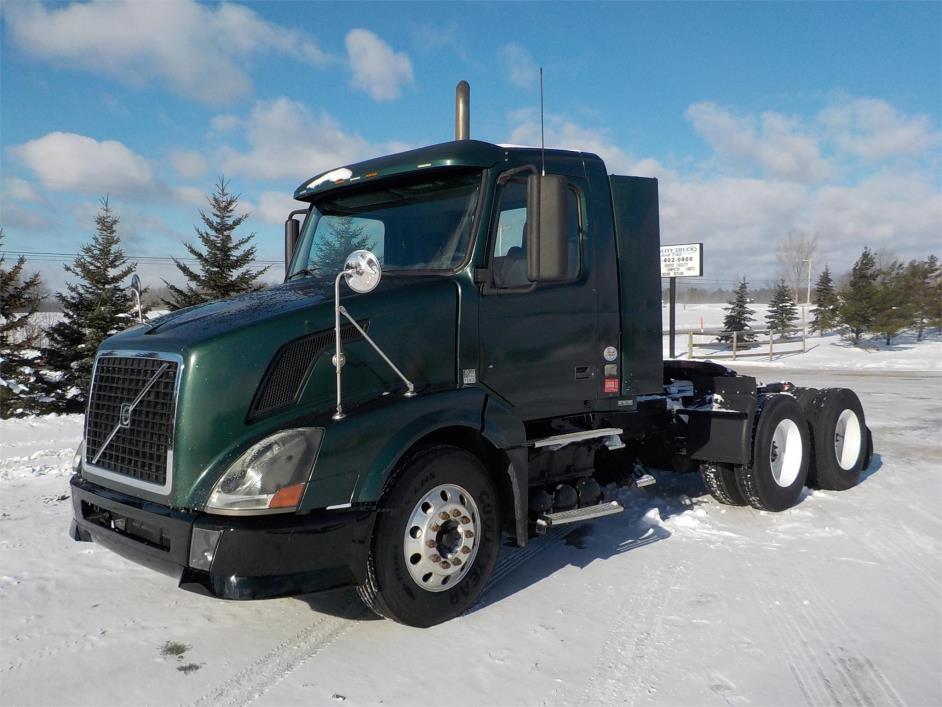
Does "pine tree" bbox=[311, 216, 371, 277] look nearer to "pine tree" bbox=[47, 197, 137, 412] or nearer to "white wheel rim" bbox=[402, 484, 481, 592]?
"white wheel rim" bbox=[402, 484, 481, 592]

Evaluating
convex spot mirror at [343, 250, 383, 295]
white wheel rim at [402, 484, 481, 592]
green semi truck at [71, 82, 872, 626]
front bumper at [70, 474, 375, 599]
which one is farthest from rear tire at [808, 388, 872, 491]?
convex spot mirror at [343, 250, 383, 295]

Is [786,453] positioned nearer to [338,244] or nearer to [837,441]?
[837,441]

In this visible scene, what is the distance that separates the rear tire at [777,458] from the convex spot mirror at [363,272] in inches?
160

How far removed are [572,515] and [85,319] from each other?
14.5m

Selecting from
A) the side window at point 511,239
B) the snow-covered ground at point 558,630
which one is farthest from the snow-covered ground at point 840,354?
the side window at point 511,239

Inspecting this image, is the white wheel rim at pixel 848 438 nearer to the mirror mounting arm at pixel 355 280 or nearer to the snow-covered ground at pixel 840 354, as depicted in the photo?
the mirror mounting arm at pixel 355 280

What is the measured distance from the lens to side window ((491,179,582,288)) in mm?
4320

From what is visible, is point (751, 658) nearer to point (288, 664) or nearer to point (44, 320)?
point (288, 664)

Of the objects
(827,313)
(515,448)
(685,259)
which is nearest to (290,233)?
(515,448)

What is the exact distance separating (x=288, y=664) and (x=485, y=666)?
94 centimetres

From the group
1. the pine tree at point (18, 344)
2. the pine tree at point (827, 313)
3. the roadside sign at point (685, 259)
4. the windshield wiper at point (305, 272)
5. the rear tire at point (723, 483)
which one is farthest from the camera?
the pine tree at point (827, 313)

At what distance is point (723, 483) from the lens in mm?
6234

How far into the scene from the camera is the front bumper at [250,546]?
316cm

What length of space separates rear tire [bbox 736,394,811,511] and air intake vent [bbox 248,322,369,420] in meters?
4.07
